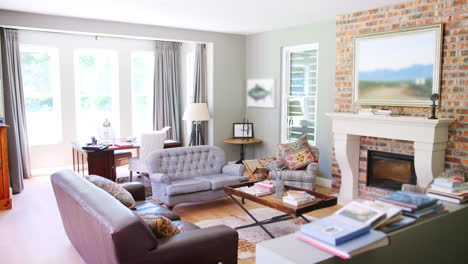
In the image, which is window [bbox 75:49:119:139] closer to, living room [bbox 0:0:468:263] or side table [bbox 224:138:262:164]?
living room [bbox 0:0:468:263]

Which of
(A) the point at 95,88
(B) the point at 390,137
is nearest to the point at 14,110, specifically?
(A) the point at 95,88

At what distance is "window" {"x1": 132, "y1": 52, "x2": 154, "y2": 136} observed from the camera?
27.3ft

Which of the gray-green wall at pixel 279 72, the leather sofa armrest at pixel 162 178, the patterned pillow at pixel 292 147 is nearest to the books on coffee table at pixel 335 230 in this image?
the leather sofa armrest at pixel 162 178

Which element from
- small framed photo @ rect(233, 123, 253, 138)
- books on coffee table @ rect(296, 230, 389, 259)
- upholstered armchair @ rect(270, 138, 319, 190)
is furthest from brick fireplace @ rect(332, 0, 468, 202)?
books on coffee table @ rect(296, 230, 389, 259)

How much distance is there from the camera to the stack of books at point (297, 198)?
3.70 metres

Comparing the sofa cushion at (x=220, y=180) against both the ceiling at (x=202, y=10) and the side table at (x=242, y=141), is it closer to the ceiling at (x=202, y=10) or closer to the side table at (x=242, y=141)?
the side table at (x=242, y=141)

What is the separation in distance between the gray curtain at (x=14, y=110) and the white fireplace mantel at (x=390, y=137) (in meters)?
4.69

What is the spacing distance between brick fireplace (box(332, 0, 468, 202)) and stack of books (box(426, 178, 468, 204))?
93.0 inches

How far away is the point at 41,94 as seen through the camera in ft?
24.2

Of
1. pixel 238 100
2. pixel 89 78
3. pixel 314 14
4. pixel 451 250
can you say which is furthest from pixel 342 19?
pixel 89 78

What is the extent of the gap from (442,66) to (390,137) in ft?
3.27

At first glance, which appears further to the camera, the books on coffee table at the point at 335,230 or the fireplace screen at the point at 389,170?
the fireplace screen at the point at 389,170

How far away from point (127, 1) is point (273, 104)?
327 centimetres

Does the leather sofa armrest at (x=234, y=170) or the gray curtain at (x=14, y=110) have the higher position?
the gray curtain at (x=14, y=110)
